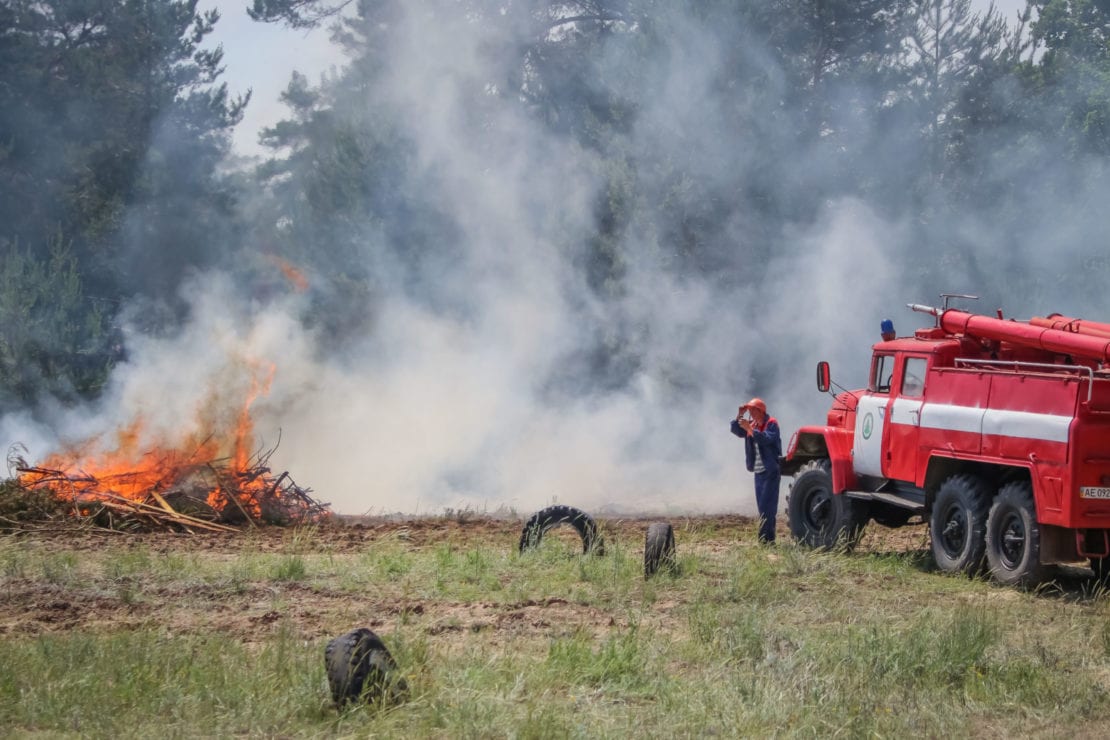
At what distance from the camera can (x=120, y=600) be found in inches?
369

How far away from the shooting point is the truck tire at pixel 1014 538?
1027 centimetres

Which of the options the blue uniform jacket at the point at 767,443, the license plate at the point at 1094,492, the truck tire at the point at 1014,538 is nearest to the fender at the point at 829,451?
the blue uniform jacket at the point at 767,443

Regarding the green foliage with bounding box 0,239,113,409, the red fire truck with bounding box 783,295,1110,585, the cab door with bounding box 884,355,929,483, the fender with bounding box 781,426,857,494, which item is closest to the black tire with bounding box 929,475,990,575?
the red fire truck with bounding box 783,295,1110,585

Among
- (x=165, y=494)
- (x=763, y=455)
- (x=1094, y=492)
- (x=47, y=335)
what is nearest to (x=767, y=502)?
(x=763, y=455)

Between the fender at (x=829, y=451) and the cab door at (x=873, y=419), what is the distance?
114 millimetres

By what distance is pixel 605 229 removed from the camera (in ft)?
88.5

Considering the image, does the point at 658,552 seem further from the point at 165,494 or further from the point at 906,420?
the point at 165,494

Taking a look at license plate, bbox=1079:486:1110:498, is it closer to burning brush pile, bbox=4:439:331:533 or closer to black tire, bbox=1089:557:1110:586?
black tire, bbox=1089:557:1110:586

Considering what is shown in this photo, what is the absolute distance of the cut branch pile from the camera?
46.5 feet

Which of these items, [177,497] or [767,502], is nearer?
[767,502]

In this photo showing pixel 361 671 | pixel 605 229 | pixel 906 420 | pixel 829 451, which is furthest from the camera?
pixel 605 229

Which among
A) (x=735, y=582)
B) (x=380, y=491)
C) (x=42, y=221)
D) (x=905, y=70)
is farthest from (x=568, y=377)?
(x=735, y=582)

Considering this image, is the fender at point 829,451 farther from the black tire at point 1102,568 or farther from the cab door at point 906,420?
the black tire at point 1102,568

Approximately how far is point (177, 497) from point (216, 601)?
5.71 m
